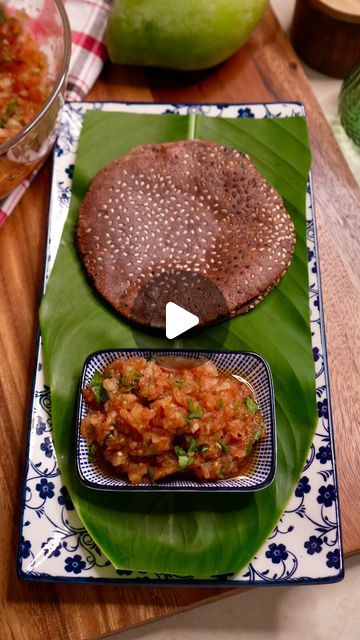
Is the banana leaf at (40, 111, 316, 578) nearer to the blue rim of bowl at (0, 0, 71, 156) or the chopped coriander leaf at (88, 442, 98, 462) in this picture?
the chopped coriander leaf at (88, 442, 98, 462)

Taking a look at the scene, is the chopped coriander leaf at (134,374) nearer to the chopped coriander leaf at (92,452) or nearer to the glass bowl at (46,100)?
the chopped coriander leaf at (92,452)

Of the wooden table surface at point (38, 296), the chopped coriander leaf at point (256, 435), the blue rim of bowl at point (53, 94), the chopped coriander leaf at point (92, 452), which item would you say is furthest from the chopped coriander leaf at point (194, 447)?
the blue rim of bowl at point (53, 94)

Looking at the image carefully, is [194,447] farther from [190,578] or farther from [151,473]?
[190,578]

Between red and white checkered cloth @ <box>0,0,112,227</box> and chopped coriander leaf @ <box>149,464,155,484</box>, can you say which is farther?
red and white checkered cloth @ <box>0,0,112,227</box>

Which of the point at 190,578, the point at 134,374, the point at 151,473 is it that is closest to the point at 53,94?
the point at 134,374

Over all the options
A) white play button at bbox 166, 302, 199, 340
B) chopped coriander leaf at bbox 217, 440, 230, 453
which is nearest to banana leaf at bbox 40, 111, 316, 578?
white play button at bbox 166, 302, 199, 340

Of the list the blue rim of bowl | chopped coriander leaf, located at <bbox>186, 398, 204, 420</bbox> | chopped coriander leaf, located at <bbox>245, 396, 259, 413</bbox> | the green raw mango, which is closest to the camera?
chopped coriander leaf, located at <bbox>186, 398, 204, 420</bbox>

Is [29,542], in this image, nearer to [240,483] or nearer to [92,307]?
[240,483]
